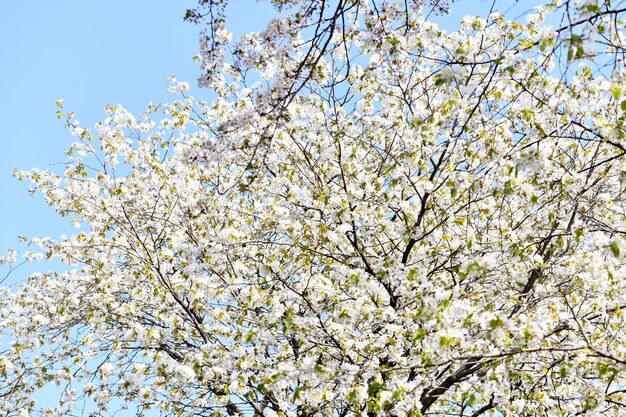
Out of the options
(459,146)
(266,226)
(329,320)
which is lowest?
(329,320)

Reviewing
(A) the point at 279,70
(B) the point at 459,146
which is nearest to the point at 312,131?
(B) the point at 459,146

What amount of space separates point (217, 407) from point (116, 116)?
5.31 m

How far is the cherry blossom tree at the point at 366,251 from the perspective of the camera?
512cm

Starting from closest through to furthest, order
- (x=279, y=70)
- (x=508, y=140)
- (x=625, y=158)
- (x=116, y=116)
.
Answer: (x=279, y=70) → (x=625, y=158) → (x=508, y=140) → (x=116, y=116)

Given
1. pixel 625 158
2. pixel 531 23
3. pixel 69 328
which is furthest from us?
pixel 69 328

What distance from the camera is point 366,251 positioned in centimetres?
785

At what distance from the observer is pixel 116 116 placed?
1007 centimetres

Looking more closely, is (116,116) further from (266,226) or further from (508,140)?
(508,140)

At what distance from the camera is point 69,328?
9.09 m

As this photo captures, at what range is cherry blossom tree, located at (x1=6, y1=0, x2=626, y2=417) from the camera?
5.12 metres

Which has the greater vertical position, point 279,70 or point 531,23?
point 531,23

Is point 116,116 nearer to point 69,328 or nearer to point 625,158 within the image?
point 69,328

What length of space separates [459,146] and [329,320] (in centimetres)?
260

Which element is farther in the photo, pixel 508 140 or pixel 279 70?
pixel 508 140
